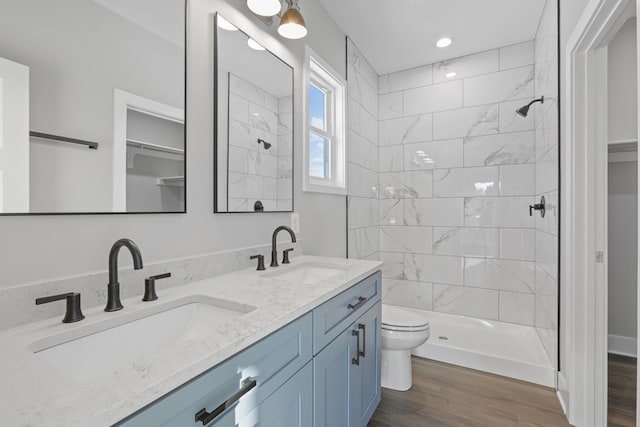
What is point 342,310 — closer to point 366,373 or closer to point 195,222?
point 366,373

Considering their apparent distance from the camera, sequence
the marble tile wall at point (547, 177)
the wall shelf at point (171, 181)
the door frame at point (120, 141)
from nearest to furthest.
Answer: the door frame at point (120, 141) < the wall shelf at point (171, 181) < the marble tile wall at point (547, 177)

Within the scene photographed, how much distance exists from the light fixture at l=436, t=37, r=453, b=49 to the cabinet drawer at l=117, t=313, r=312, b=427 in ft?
8.88

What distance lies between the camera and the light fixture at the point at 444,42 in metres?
2.67

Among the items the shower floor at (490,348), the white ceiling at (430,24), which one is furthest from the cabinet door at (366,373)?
the white ceiling at (430,24)

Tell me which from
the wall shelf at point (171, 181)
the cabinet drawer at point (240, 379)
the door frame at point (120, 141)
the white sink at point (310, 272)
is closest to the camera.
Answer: the cabinet drawer at point (240, 379)

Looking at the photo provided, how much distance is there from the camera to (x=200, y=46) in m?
1.33

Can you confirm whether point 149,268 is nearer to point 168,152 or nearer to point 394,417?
point 168,152

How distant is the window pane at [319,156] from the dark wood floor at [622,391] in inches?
90.4

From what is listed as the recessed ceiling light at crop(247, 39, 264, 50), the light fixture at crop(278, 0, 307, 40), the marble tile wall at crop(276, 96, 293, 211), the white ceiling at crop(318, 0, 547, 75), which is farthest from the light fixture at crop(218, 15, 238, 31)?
the white ceiling at crop(318, 0, 547, 75)

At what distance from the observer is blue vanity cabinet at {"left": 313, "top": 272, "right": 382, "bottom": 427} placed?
3.66 ft

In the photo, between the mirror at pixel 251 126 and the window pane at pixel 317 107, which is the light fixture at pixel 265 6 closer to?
the mirror at pixel 251 126

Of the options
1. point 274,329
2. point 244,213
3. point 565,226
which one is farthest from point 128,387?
point 565,226

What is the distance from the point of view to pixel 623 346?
2445 mm

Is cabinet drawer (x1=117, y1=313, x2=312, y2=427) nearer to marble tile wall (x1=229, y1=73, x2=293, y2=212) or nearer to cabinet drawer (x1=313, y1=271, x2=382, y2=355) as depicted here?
cabinet drawer (x1=313, y1=271, x2=382, y2=355)
